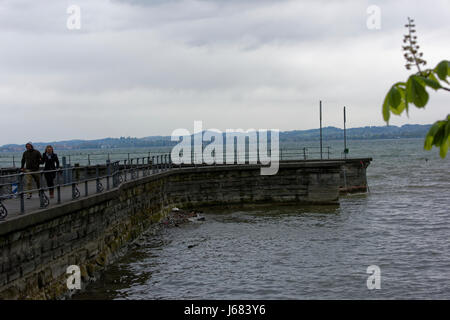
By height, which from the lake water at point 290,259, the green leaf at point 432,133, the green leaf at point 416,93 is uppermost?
the green leaf at point 416,93

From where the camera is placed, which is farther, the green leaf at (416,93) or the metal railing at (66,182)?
the metal railing at (66,182)

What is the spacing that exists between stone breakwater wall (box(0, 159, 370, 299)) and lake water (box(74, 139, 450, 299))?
1.06 m

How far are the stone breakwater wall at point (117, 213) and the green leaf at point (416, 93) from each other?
9.44m

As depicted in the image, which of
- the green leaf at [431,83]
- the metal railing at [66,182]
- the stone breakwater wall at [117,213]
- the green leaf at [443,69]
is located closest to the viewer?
the green leaf at [431,83]

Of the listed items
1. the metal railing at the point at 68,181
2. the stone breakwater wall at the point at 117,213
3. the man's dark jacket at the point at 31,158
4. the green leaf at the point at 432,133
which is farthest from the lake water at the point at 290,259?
the green leaf at the point at 432,133

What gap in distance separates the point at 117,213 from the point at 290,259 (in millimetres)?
6420

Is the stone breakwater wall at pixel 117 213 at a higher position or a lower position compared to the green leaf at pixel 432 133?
lower

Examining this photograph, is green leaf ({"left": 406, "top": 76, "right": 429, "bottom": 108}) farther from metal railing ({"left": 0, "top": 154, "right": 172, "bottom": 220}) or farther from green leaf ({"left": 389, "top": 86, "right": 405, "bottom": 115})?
metal railing ({"left": 0, "top": 154, "right": 172, "bottom": 220})

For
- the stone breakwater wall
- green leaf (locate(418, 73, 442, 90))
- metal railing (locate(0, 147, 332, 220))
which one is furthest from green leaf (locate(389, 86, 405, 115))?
metal railing (locate(0, 147, 332, 220))

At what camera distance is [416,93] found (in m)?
2.64

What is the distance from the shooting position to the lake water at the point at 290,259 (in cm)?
1556

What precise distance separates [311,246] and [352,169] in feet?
73.2

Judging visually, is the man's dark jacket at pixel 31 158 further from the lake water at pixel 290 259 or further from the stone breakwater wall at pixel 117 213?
the lake water at pixel 290 259

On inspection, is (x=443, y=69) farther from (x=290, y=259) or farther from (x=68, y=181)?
(x=68, y=181)
